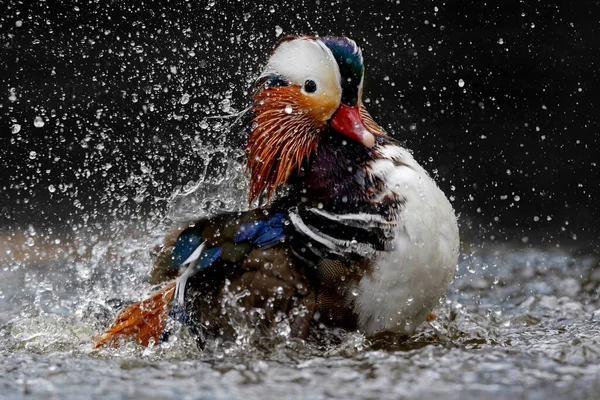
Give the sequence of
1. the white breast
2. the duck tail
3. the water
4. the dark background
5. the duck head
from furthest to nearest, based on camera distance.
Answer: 1. the dark background
2. the duck tail
3. the duck head
4. the white breast
5. the water

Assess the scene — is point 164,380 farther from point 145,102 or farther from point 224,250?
point 145,102

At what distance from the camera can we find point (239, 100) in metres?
4.95

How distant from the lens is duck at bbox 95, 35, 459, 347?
2.46 m

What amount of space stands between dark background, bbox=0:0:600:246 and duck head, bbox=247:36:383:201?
2.29m

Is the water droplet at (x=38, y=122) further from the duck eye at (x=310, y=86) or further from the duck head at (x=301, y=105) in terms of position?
the duck eye at (x=310, y=86)

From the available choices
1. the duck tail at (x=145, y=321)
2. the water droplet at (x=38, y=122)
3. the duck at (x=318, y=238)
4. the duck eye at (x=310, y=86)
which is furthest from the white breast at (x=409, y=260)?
the water droplet at (x=38, y=122)

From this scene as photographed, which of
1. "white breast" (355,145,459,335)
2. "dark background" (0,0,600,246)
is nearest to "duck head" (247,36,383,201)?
"white breast" (355,145,459,335)

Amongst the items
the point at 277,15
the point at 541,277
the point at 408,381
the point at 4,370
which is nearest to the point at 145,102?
the point at 277,15

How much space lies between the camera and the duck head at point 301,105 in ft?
8.42

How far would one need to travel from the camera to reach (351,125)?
2559mm

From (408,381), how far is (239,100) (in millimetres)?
3131

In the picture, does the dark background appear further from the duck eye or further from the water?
the duck eye

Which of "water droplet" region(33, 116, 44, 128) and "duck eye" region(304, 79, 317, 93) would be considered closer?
"duck eye" region(304, 79, 317, 93)

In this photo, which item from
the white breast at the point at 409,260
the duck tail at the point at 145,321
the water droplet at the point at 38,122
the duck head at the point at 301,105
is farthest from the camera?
the water droplet at the point at 38,122
